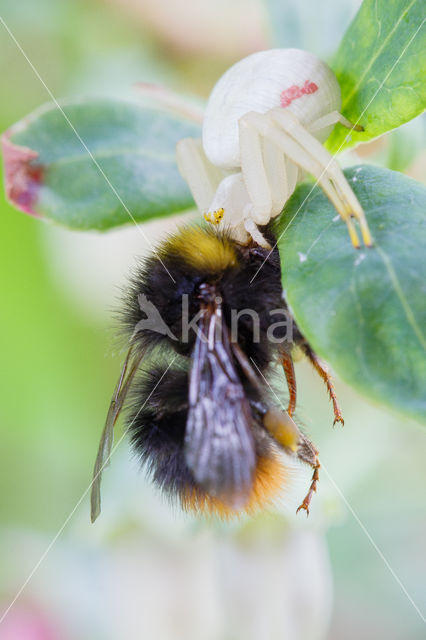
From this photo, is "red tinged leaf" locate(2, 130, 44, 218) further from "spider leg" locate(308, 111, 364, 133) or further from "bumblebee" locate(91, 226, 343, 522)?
"spider leg" locate(308, 111, 364, 133)

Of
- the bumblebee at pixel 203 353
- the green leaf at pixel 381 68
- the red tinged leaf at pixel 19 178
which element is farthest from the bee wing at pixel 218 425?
the red tinged leaf at pixel 19 178

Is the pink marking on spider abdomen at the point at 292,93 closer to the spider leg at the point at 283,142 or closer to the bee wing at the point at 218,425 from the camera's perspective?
the spider leg at the point at 283,142

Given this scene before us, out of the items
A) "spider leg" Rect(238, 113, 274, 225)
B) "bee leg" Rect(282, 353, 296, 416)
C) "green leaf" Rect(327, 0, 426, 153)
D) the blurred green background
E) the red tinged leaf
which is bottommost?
the blurred green background

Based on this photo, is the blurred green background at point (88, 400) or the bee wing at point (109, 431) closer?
the bee wing at point (109, 431)

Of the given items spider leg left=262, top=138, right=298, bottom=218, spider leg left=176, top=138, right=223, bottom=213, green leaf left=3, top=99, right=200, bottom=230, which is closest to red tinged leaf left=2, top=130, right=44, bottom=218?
green leaf left=3, top=99, right=200, bottom=230

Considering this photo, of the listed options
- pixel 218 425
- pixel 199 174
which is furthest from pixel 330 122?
pixel 218 425

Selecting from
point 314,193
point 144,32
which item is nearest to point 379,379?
point 314,193
